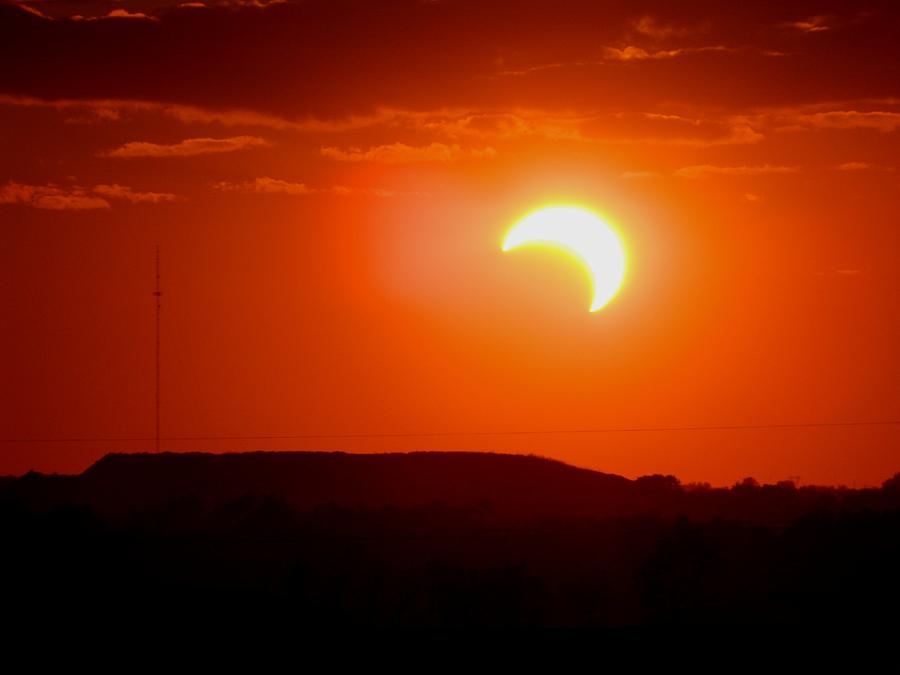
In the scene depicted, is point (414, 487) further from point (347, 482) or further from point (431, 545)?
point (431, 545)

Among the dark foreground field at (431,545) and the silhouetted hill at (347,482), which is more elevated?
the silhouetted hill at (347,482)

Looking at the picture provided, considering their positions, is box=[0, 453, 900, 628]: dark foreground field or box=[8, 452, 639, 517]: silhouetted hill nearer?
box=[0, 453, 900, 628]: dark foreground field

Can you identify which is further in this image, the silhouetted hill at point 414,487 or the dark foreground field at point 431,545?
the silhouetted hill at point 414,487

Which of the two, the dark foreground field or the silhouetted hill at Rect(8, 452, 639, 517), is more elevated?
the silhouetted hill at Rect(8, 452, 639, 517)

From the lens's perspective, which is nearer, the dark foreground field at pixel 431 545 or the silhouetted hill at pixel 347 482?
the dark foreground field at pixel 431 545

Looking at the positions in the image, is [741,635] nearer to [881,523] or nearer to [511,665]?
[511,665]

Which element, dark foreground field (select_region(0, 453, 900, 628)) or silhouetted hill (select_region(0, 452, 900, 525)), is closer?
dark foreground field (select_region(0, 453, 900, 628))

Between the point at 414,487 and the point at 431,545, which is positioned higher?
the point at 414,487

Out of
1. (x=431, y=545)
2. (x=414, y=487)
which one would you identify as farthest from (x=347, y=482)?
(x=431, y=545)
